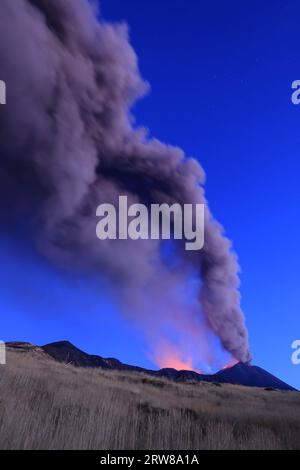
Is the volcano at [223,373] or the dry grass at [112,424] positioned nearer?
the dry grass at [112,424]

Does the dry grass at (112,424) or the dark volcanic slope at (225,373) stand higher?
the dark volcanic slope at (225,373)

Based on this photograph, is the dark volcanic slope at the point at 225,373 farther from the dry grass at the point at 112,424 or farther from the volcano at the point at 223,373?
the dry grass at the point at 112,424

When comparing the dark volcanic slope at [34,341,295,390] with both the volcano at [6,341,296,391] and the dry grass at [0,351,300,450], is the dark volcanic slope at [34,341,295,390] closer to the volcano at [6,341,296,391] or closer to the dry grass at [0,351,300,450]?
the volcano at [6,341,296,391]

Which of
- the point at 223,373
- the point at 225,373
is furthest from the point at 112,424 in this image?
the point at 223,373

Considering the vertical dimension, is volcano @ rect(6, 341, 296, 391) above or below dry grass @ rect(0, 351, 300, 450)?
above

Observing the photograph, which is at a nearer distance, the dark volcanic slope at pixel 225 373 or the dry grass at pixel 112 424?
the dry grass at pixel 112 424

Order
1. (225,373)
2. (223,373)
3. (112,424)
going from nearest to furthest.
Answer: (112,424)
(225,373)
(223,373)

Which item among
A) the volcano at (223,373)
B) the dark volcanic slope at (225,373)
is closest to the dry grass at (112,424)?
the dark volcanic slope at (225,373)

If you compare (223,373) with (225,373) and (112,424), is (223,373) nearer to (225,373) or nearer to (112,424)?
(225,373)

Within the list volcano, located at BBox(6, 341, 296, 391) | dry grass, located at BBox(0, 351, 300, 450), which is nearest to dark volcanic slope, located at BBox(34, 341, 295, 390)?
volcano, located at BBox(6, 341, 296, 391)
